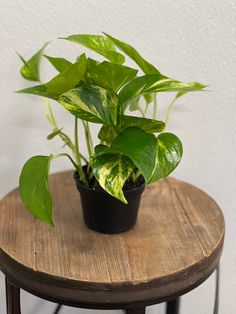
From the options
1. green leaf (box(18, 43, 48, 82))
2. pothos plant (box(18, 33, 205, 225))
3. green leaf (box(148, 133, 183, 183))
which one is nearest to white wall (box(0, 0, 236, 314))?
green leaf (box(18, 43, 48, 82))

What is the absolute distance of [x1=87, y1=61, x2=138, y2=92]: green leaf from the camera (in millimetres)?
592

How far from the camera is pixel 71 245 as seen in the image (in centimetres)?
71

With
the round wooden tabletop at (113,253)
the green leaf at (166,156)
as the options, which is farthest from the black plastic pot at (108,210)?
the green leaf at (166,156)

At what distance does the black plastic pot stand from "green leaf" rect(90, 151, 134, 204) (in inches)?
3.2

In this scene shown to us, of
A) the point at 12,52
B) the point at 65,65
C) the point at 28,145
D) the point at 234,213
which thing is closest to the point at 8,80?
the point at 12,52

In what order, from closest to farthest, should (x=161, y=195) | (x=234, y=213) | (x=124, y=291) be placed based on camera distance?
1. (x=124, y=291)
2. (x=161, y=195)
3. (x=234, y=213)

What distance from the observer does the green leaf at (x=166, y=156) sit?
0.57 m

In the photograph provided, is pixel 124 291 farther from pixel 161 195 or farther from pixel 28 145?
pixel 28 145

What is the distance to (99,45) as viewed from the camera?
639 millimetres

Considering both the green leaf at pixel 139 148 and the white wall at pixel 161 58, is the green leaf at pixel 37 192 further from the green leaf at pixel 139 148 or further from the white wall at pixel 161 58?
the white wall at pixel 161 58

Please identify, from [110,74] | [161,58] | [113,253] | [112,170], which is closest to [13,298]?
[113,253]

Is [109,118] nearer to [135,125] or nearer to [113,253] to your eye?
[135,125]

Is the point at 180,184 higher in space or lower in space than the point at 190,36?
lower

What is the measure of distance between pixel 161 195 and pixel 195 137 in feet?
0.76
